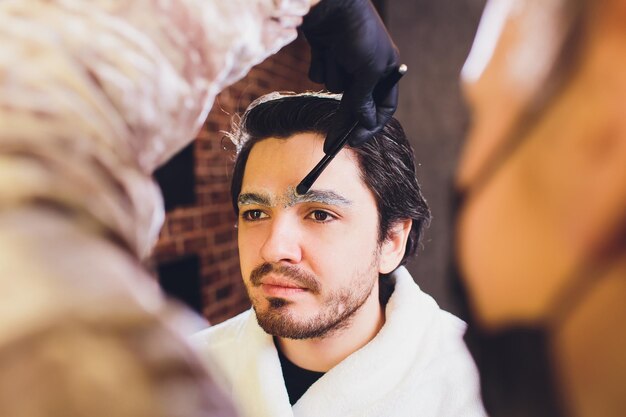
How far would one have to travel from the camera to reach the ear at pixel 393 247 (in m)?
0.94

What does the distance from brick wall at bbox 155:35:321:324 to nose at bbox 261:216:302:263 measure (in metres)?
0.58

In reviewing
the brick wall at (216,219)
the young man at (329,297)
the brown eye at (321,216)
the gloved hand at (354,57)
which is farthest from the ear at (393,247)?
the brick wall at (216,219)

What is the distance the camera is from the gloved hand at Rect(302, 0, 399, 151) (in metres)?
0.44

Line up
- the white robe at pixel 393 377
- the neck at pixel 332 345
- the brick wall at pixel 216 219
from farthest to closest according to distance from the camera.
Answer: the brick wall at pixel 216 219, the neck at pixel 332 345, the white robe at pixel 393 377

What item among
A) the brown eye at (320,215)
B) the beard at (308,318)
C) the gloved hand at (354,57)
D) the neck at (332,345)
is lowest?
the neck at (332,345)

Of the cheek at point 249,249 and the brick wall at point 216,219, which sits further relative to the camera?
the brick wall at point 216,219

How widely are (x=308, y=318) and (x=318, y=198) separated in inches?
8.0

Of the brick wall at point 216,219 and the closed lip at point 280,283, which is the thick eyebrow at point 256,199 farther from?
the brick wall at point 216,219

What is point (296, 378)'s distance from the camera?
2.87 feet

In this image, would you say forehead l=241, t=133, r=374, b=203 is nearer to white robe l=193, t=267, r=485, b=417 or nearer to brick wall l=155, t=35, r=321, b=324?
white robe l=193, t=267, r=485, b=417

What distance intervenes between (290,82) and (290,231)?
1.11m

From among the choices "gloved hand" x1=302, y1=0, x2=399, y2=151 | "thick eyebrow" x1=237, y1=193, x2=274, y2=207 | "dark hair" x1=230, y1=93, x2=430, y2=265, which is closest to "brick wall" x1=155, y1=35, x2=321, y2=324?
"dark hair" x1=230, y1=93, x2=430, y2=265

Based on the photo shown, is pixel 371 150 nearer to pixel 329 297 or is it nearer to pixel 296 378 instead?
pixel 329 297

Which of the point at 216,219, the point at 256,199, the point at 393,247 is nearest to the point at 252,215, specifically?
the point at 256,199
